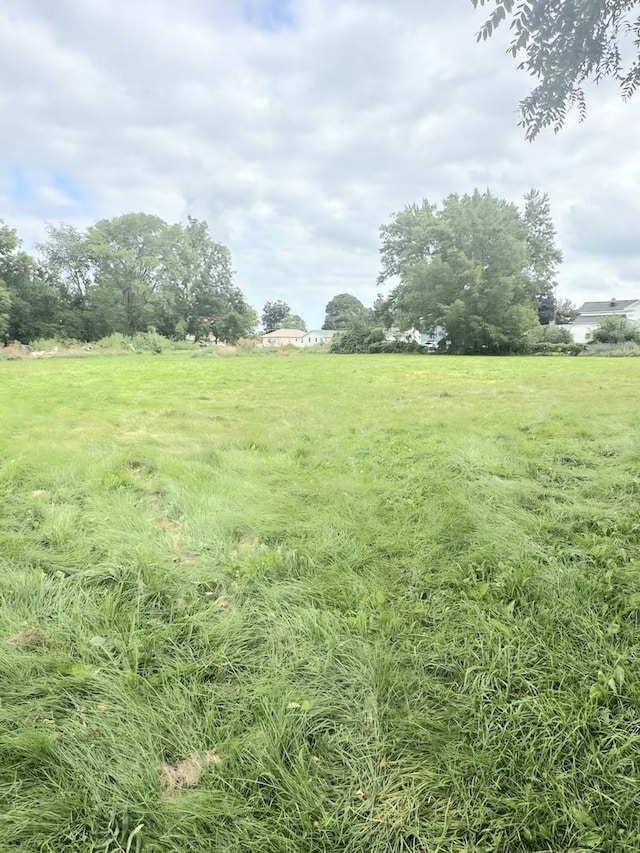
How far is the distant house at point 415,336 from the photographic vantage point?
2972cm

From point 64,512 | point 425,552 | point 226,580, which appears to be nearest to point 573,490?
point 425,552

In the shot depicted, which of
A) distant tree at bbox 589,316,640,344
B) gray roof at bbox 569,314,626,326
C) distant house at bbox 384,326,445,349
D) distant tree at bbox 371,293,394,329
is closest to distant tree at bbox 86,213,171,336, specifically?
distant tree at bbox 371,293,394,329

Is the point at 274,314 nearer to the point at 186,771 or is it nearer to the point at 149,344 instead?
the point at 149,344

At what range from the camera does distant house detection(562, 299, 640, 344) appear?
134 ft

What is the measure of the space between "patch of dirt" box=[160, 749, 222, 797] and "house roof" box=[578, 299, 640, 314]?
54729 mm

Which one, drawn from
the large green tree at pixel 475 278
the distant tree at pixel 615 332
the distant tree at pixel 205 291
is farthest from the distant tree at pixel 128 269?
the distant tree at pixel 615 332

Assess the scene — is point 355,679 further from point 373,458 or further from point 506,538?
point 373,458

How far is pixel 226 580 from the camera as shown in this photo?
2258mm

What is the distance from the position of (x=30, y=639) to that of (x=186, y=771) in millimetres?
988

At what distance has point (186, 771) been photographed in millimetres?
1268

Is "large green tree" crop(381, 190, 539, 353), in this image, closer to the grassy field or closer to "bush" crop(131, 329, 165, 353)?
"bush" crop(131, 329, 165, 353)

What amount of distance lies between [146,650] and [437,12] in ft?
17.4

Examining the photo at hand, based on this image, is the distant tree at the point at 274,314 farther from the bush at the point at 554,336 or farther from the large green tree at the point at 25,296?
the bush at the point at 554,336

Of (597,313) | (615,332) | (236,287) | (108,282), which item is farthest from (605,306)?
(108,282)
